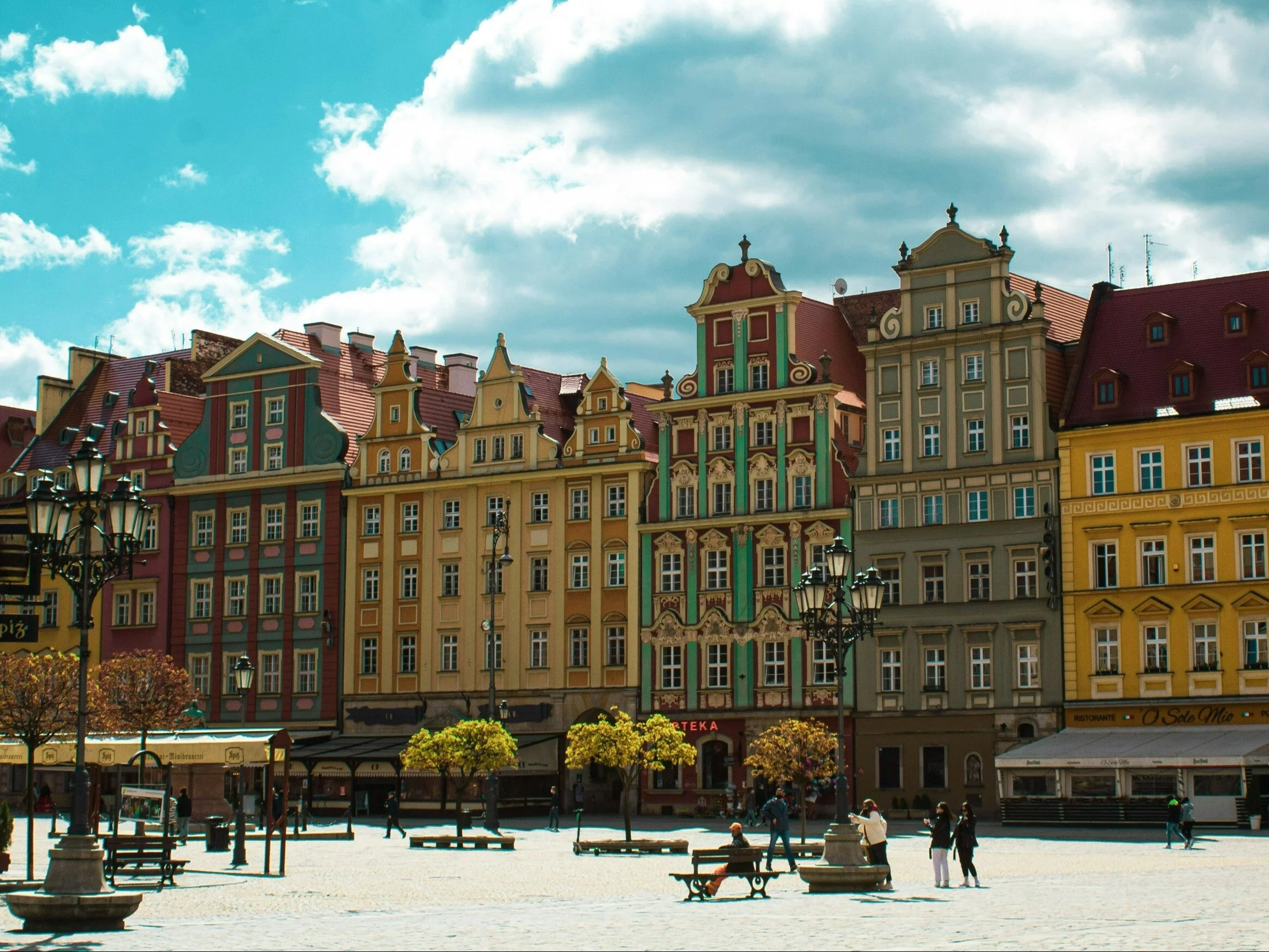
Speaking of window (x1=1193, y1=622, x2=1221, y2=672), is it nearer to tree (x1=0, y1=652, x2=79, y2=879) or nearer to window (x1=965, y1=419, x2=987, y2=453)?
window (x1=965, y1=419, x2=987, y2=453)

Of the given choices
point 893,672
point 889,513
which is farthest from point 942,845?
point 889,513

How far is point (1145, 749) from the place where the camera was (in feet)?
188

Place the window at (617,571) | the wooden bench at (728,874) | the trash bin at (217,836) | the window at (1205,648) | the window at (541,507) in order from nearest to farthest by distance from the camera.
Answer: the wooden bench at (728,874), the trash bin at (217,836), the window at (1205,648), the window at (617,571), the window at (541,507)

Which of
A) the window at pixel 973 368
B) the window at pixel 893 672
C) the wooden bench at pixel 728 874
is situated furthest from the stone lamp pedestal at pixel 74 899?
the window at pixel 973 368

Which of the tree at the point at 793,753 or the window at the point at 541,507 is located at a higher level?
the window at the point at 541,507

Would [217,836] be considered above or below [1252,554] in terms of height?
below

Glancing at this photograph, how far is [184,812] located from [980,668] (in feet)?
82.2

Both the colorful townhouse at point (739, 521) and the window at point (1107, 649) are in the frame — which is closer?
the window at point (1107, 649)

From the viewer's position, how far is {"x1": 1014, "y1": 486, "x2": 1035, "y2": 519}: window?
62719mm

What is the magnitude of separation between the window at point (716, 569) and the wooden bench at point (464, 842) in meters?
19.2

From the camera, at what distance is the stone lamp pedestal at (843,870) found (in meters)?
32.5

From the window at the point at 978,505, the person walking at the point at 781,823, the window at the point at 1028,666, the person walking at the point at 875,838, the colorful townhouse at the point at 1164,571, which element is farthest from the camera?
the window at the point at 978,505

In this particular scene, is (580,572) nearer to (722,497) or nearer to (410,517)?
(722,497)

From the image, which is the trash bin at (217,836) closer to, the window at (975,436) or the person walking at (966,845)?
the person walking at (966,845)
